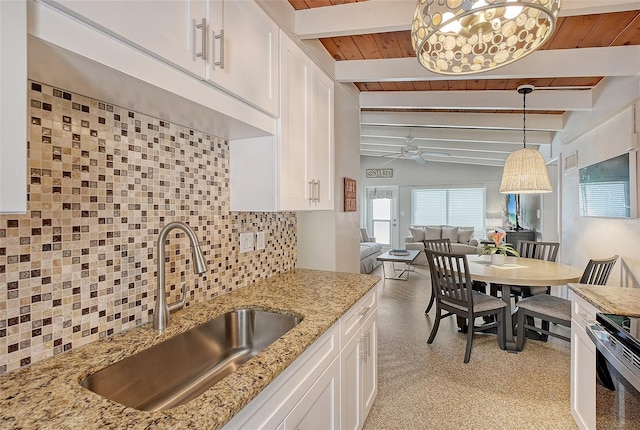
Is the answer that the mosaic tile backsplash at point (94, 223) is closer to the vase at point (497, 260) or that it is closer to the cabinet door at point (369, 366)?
the cabinet door at point (369, 366)

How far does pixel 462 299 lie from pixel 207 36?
2.89 m

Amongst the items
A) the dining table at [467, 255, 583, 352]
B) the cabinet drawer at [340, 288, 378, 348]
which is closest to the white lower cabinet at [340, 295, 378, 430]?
the cabinet drawer at [340, 288, 378, 348]

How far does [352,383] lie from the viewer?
5.54 ft

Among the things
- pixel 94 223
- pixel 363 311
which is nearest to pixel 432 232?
pixel 363 311

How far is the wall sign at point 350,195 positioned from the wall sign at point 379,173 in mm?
6394

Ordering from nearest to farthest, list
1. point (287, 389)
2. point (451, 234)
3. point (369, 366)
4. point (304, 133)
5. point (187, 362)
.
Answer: point (287, 389), point (187, 362), point (304, 133), point (369, 366), point (451, 234)

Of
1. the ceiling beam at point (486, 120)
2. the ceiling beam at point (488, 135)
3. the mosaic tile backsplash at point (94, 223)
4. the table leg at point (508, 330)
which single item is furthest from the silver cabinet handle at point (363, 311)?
the ceiling beam at point (488, 135)

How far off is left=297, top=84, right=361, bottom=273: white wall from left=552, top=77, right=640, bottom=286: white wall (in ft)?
7.54

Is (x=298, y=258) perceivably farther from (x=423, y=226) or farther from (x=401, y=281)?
(x=423, y=226)

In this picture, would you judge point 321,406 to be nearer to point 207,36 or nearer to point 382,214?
point 207,36

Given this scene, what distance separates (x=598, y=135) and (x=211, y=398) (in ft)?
13.9

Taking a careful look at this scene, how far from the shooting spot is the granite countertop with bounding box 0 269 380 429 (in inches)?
28.1

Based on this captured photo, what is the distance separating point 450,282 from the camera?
10.1 ft

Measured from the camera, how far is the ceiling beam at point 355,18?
1999 mm
